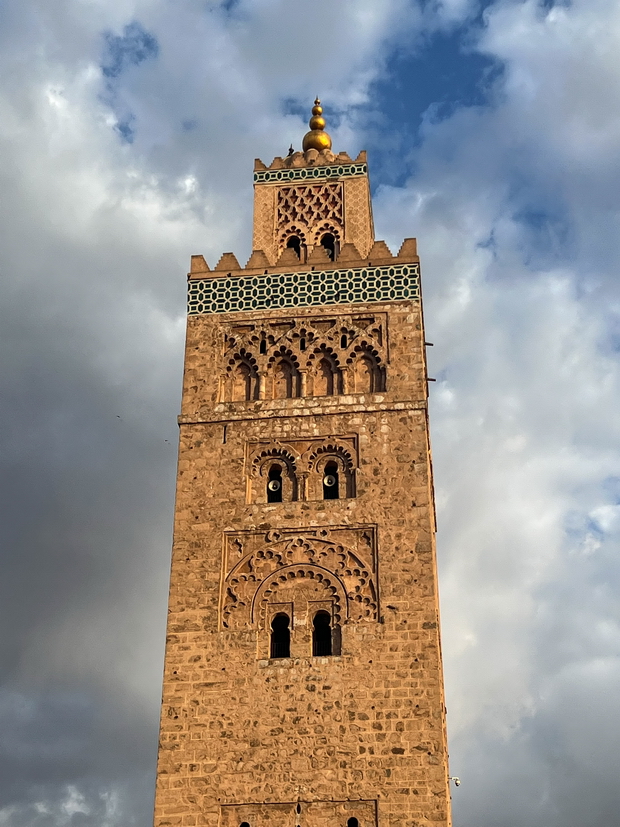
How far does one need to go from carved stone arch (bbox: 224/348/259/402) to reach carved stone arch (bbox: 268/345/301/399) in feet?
0.83

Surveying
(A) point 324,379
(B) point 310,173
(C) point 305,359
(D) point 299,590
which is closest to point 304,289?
(C) point 305,359

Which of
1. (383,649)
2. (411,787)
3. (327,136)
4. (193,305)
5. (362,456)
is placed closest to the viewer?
(411,787)

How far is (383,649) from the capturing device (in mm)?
14141

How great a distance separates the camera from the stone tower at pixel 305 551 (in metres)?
13.5

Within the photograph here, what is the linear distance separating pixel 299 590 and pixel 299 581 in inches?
4.6

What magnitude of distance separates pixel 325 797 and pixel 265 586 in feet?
8.93

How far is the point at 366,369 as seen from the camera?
16.5 meters

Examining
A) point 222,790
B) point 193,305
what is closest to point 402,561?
point 222,790

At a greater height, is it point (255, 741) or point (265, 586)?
point (265, 586)

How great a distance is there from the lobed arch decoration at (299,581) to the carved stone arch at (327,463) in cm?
63

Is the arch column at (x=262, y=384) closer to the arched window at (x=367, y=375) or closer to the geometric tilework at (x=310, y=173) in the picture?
the arched window at (x=367, y=375)

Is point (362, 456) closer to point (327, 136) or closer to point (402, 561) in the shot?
point (402, 561)

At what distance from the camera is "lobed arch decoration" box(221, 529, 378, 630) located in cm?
1454

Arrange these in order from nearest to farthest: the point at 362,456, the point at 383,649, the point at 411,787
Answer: the point at 411,787 → the point at 383,649 → the point at 362,456
